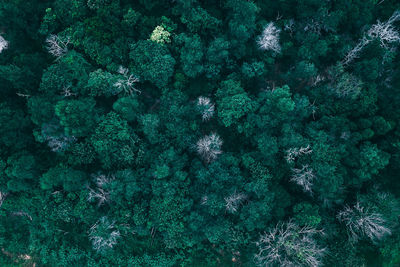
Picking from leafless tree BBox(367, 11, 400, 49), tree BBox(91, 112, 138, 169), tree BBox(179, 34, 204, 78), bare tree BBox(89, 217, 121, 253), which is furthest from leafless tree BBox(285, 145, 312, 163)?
bare tree BBox(89, 217, 121, 253)

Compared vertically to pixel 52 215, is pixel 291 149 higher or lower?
higher

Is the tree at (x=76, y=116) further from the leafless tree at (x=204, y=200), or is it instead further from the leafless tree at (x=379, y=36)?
the leafless tree at (x=379, y=36)

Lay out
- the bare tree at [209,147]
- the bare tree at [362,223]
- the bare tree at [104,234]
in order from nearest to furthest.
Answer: the bare tree at [362,223] → the bare tree at [104,234] → the bare tree at [209,147]

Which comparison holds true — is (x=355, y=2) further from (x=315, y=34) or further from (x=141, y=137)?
(x=141, y=137)

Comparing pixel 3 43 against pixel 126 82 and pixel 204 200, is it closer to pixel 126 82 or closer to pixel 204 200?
pixel 126 82

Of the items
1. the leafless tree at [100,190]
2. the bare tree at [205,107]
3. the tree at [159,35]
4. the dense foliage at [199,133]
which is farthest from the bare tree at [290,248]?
the tree at [159,35]

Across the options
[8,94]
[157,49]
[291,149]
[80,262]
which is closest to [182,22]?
[157,49]

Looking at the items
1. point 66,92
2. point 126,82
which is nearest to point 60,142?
point 66,92
